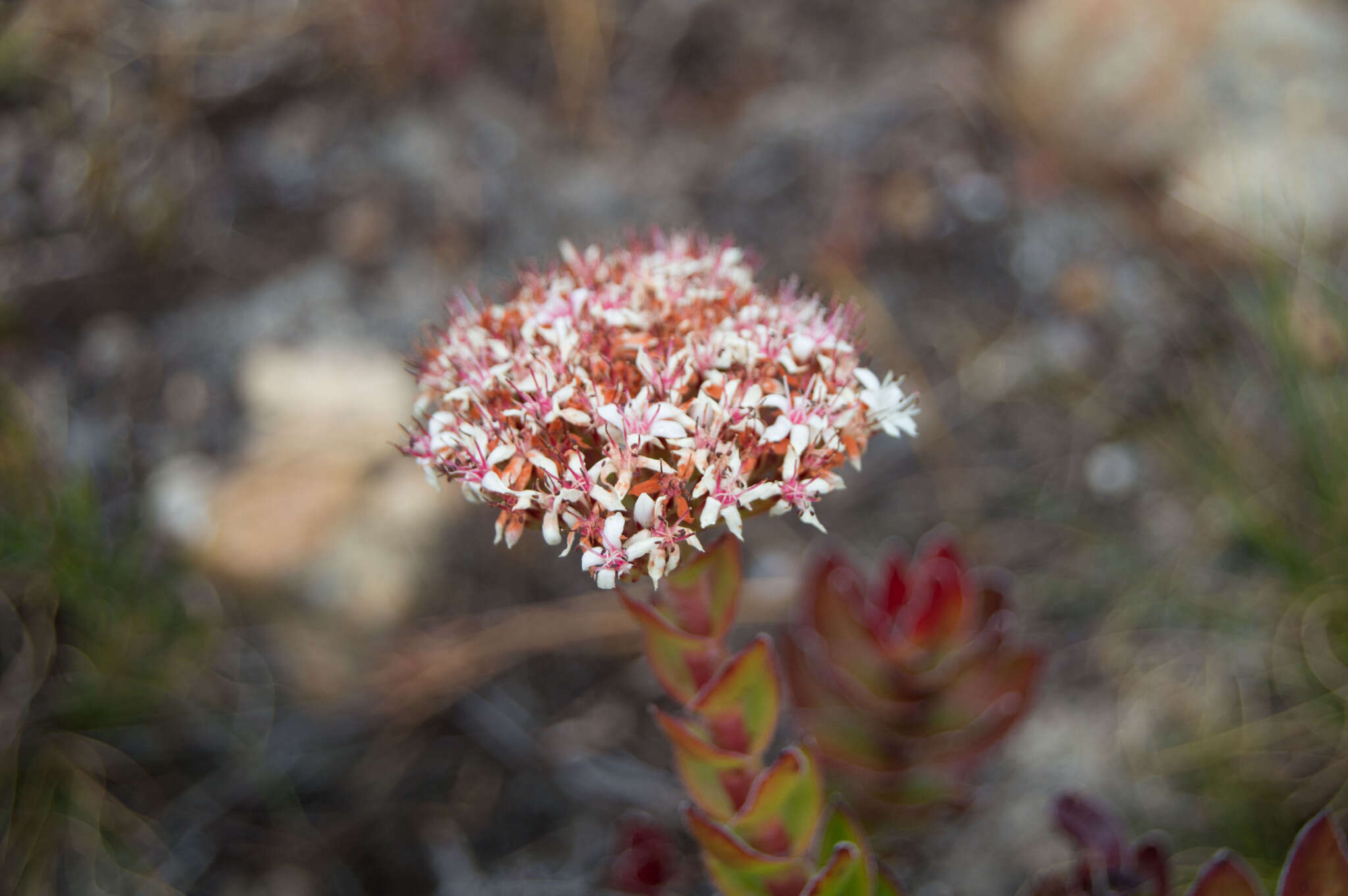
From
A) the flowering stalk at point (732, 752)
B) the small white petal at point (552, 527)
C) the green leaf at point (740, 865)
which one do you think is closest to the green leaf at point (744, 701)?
the flowering stalk at point (732, 752)

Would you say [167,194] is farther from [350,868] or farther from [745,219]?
[350,868]

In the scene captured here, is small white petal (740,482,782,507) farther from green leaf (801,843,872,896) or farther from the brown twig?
the brown twig

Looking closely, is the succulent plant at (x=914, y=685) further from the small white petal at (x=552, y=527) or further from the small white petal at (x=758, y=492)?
the small white petal at (x=552, y=527)

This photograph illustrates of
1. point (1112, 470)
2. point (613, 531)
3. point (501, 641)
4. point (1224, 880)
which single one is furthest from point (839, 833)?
point (1112, 470)

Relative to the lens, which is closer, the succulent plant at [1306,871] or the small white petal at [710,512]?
the small white petal at [710,512]

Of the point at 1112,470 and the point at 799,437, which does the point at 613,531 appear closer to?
the point at 799,437

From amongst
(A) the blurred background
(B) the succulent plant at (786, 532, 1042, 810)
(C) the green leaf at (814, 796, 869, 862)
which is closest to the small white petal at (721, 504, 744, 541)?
(C) the green leaf at (814, 796, 869, 862)
